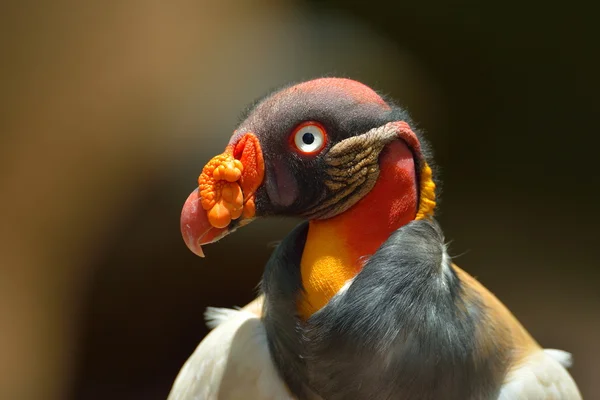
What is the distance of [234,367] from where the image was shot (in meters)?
1.88

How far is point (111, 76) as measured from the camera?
408cm

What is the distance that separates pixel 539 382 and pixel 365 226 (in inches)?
29.1

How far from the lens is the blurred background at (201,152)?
4.02 metres

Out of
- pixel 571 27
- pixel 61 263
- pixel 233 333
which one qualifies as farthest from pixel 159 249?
pixel 571 27

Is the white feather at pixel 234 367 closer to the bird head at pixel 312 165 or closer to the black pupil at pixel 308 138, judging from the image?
the bird head at pixel 312 165

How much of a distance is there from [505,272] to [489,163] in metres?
0.79

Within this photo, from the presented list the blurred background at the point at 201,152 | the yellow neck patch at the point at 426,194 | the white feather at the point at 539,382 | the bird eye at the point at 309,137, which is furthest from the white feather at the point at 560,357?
the blurred background at the point at 201,152

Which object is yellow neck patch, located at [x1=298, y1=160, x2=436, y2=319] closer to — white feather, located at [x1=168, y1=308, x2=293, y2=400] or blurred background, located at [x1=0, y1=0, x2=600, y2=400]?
white feather, located at [x1=168, y1=308, x2=293, y2=400]

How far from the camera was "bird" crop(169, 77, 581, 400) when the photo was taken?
1516 mm

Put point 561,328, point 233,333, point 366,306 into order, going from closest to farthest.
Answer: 1. point 366,306
2. point 233,333
3. point 561,328

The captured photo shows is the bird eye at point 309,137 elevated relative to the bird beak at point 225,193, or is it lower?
elevated

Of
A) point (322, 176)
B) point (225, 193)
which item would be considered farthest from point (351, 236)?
point (225, 193)

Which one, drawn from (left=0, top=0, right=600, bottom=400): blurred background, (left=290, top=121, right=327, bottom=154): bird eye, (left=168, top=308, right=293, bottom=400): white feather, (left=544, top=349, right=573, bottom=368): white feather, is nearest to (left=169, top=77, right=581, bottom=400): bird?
(left=290, top=121, right=327, bottom=154): bird eye

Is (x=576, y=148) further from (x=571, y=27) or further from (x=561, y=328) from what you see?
(x=561, y=328)
